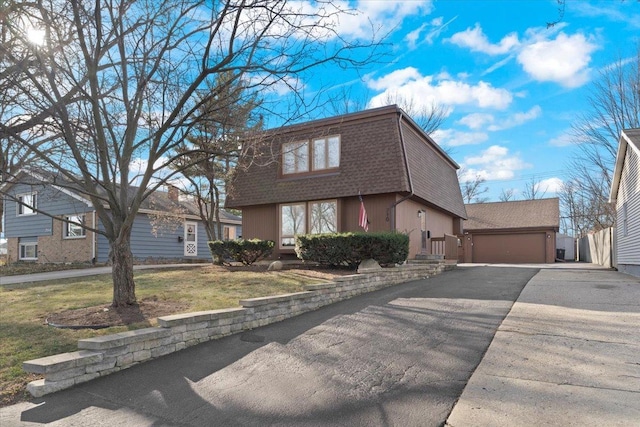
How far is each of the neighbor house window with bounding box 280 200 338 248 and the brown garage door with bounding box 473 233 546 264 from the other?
17499 mm

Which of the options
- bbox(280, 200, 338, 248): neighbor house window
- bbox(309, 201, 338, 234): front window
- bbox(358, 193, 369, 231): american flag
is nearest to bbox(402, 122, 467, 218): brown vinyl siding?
bbox(358, 193, 369, 231): american flag

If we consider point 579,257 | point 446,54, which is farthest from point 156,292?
point 579,257

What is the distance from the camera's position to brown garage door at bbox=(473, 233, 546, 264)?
26688 millimetres

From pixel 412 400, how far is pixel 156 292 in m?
6.45

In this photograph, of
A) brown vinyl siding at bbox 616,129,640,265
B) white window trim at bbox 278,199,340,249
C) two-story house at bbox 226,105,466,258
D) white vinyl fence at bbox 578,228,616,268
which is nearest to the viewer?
brown vinyl siding at bbox 616,129,640,265

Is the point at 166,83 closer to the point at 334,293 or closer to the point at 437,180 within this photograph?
the point at 334,293

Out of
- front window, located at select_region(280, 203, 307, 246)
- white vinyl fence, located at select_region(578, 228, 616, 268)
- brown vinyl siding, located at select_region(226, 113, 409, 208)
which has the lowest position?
white vinyl fence, located at select_region(578, 228, 616, 268)

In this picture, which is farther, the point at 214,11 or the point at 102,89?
the point at 102,89

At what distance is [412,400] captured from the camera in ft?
12.0

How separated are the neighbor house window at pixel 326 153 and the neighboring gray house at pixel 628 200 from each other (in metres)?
9.02

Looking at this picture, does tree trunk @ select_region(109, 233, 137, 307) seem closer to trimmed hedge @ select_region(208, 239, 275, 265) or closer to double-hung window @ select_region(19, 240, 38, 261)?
trimmed hedge @ select_region(208, 239, 275, 265)

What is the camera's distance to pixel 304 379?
4.32m

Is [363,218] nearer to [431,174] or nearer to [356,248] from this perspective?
[356,248]

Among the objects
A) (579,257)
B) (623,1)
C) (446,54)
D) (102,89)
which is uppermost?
(446,54)
